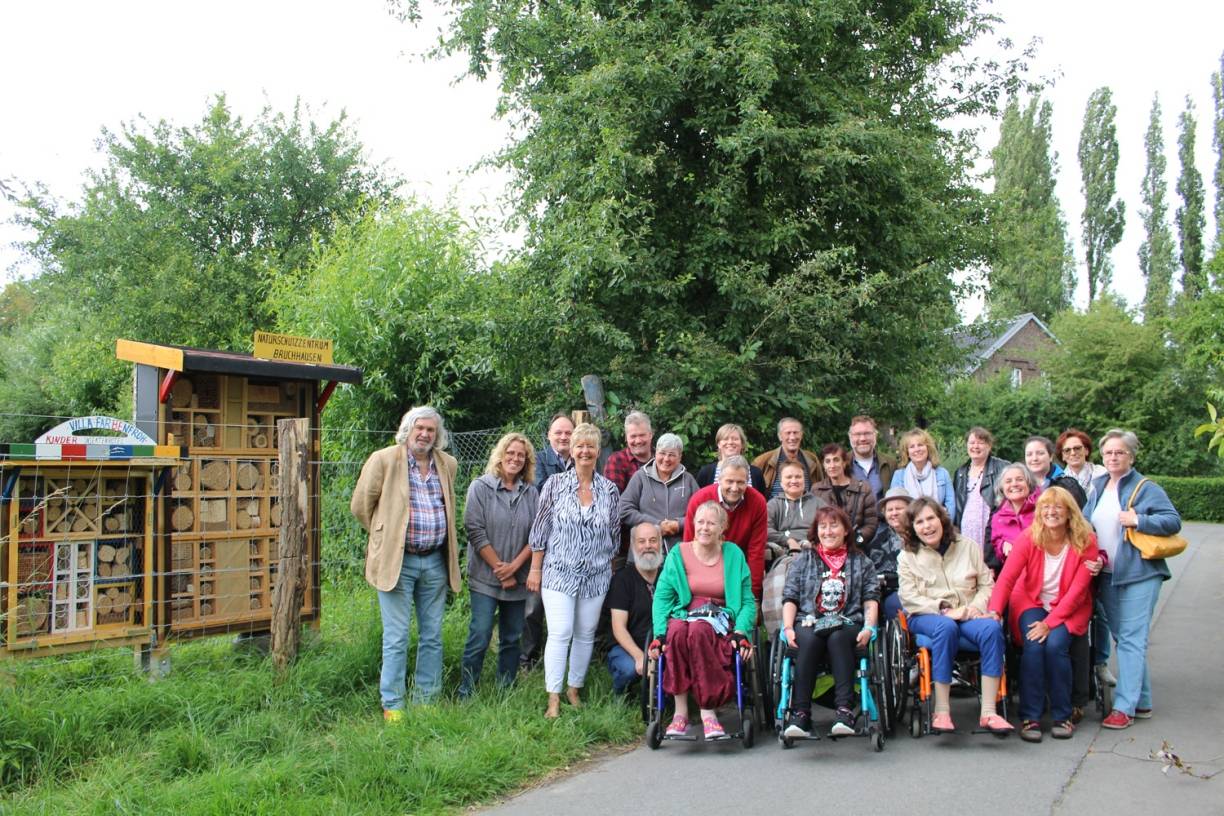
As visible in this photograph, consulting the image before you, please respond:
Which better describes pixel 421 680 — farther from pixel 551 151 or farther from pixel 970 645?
pixel 551 151

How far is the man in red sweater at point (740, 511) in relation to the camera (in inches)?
245

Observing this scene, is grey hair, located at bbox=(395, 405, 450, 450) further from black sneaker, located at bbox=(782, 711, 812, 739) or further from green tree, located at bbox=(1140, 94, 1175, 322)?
green tree, located at bbox=(1140, 94, 1175, 322)

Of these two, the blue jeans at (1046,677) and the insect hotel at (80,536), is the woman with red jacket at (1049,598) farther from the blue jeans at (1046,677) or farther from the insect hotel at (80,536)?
the insect hotel at (80,536)

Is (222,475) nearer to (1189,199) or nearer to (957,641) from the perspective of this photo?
(957,641)

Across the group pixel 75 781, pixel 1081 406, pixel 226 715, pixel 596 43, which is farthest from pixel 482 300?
pixel 1081 406

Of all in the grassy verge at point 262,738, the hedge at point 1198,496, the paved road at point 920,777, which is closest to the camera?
the grassy verge at point 262,738

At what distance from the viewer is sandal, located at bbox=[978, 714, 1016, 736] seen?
5.58 meters

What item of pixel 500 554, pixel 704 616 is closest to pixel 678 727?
pixel 704 616

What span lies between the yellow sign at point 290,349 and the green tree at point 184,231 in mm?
15471

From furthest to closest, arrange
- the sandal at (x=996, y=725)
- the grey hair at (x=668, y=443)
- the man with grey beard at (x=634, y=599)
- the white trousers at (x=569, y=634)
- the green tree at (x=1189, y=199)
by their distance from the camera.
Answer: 1. the green tree at (x=1189, y=199)
2. the grey hair at (x=668, y=443)
3. the man with grey beard at (x=634, y=599)
4. the white trousers at (x=569, y=634)
5. the sandal at (x=996, y=725)

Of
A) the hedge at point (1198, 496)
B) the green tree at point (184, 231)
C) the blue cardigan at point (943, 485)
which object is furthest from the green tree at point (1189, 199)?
the blue cardigan at point (943, 485)

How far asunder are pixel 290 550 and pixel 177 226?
65.0 ft

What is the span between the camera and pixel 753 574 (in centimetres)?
634

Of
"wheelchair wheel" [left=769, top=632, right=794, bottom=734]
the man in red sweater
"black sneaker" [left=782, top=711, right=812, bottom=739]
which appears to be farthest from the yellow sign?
"black sneaker" [left=782, top=711, right=812, bottom=739]
